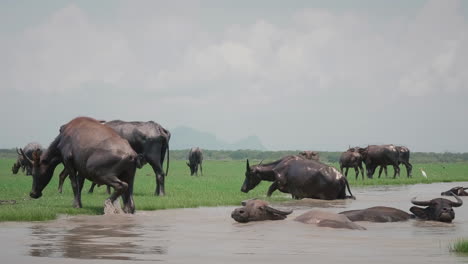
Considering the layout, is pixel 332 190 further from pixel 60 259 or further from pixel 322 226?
pixel 60 259

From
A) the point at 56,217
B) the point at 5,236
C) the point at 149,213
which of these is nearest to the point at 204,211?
the point at 149,213

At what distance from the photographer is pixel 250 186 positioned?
917 inches

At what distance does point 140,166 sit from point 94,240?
20.3ft

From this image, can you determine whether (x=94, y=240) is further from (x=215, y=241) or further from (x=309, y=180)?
(x=309, y=180)

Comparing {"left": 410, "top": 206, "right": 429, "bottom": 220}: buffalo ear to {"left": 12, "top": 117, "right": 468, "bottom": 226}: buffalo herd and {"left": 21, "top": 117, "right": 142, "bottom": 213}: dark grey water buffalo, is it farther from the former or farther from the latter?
{"left": 21, "top": 117, "right": 142, "bottom": 213}: dark grey water buffalo

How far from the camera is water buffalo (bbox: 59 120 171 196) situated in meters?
21.2

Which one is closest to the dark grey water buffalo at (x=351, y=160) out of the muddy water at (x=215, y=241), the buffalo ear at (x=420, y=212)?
the muddy water at (x=215, y=241)

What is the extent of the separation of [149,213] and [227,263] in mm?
7488

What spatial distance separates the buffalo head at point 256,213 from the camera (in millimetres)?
13781

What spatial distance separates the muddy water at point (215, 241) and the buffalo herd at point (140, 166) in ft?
1.21

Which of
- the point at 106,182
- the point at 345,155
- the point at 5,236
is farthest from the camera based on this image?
the point at 345,155

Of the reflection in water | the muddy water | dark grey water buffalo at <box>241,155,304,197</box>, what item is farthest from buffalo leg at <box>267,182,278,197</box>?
the reflection in water

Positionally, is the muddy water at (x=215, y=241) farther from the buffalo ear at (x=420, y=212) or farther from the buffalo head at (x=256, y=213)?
the buffalo ear at (x=420, y=212)

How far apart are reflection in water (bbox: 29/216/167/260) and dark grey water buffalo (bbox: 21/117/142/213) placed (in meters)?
1.29
